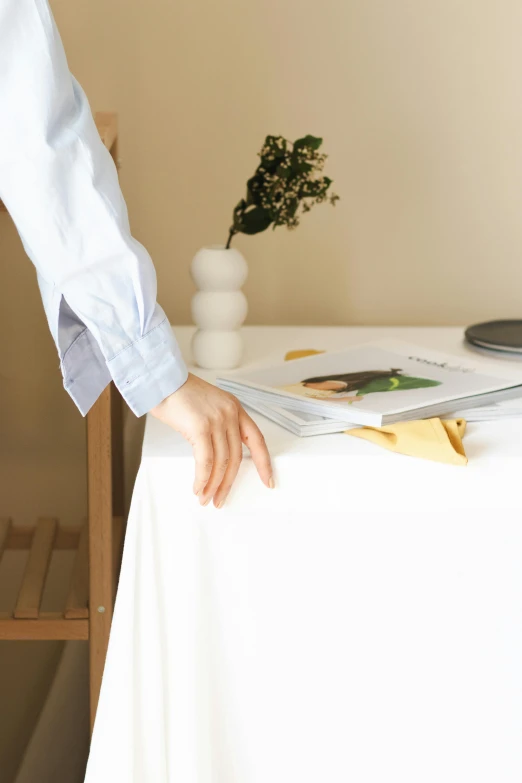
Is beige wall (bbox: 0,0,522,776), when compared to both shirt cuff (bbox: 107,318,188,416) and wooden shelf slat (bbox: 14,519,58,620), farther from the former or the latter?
shirt cuff (bbox: 107,318,188,416)

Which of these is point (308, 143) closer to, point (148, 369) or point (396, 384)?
point (396, 384)

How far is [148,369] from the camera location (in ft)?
2.58

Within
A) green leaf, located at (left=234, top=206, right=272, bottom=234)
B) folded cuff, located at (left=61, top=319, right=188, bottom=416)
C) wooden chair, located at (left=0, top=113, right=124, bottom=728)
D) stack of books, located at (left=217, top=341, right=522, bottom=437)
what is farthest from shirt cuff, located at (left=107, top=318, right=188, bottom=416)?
green leaf, located at (left=234, top=206, right=272, bottom=234)

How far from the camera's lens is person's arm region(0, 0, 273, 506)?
73cm

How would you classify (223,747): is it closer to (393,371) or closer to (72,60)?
(393,371)

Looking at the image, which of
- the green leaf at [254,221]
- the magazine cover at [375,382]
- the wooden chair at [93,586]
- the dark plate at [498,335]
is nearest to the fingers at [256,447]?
the magazine cover at [375,382]

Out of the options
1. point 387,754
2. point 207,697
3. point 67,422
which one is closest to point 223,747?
point 207,697

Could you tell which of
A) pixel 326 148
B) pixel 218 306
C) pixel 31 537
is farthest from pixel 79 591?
pixel 326 148

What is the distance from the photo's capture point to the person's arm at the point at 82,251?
0.73m

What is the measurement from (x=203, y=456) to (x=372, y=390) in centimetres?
27

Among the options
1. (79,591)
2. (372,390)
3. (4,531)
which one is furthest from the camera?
(4,531)

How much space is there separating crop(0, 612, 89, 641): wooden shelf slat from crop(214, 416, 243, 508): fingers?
0.40 meters

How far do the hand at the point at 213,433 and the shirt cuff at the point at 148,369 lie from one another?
0.02 meters

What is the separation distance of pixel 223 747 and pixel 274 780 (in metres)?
0.06
